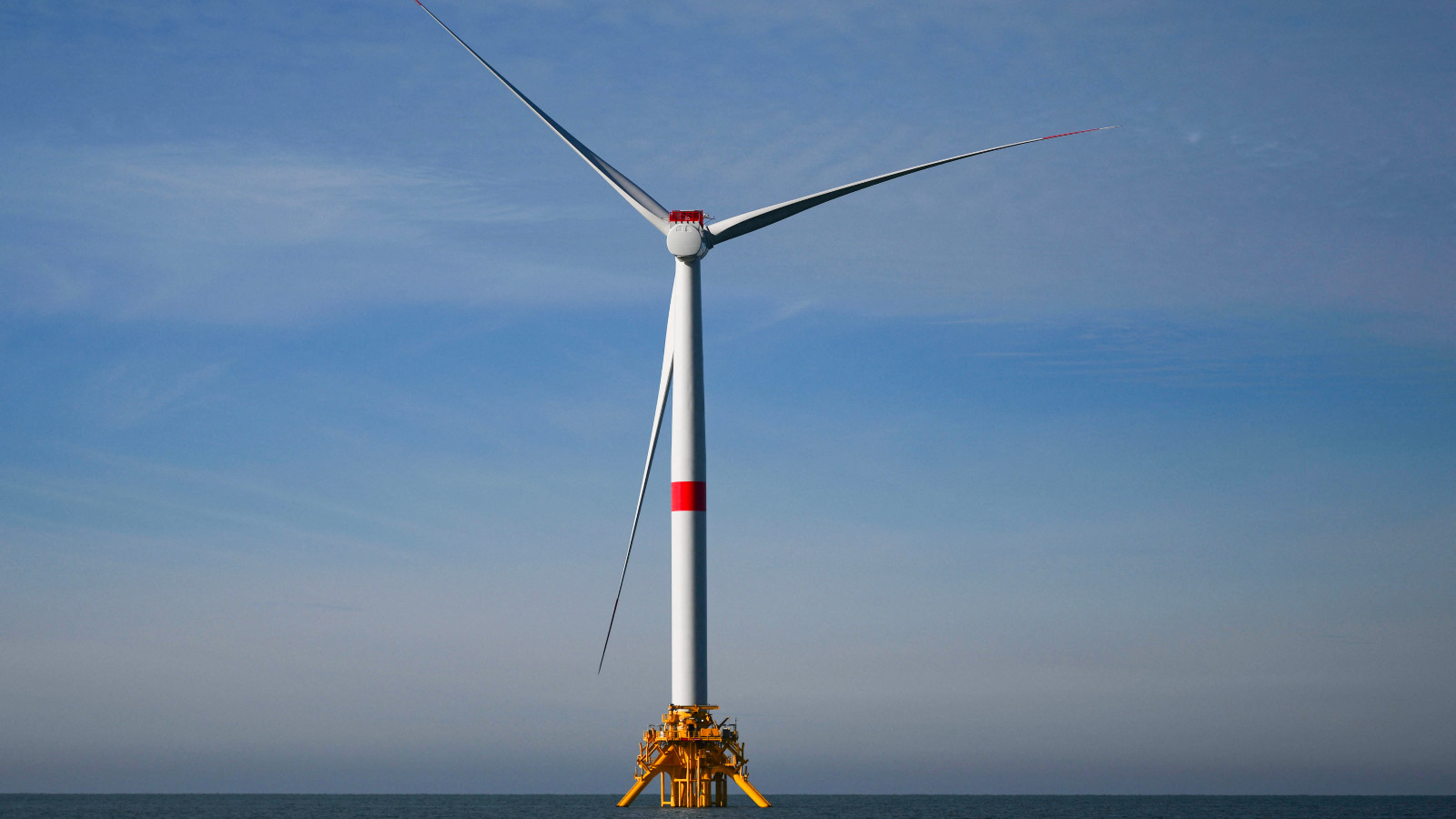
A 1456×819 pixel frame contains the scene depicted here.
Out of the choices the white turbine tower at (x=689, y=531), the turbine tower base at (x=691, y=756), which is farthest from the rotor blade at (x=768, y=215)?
the turbine tower base at (x=691, y=756)

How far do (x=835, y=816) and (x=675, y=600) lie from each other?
223 feet

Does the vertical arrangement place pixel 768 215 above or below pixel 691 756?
above

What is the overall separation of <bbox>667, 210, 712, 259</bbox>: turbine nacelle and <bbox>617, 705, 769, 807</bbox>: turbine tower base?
1379 inches

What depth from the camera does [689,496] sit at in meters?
99.5

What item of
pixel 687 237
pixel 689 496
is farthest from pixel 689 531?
pixel 687 237

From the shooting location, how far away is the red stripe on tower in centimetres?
9938

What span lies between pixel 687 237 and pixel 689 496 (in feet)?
69.2

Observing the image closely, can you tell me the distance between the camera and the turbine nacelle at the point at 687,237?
4167 inches

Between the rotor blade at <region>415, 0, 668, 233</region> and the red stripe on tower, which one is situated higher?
the rotor blade at <region>415, 0, 668, 233</region>

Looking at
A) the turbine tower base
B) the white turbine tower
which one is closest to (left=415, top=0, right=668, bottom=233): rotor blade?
the white turbine tower

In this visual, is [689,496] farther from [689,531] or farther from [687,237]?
[687,237]

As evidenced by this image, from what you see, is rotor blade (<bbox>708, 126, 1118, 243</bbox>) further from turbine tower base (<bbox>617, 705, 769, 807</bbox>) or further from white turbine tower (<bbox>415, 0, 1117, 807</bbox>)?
turbine tower base (<bbox>617, 705, 769, 807</bbox>)

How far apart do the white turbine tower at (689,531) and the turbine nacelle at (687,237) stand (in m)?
0.07

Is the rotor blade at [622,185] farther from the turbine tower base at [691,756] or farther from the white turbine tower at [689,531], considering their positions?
the turbine tower base at [691,756]
